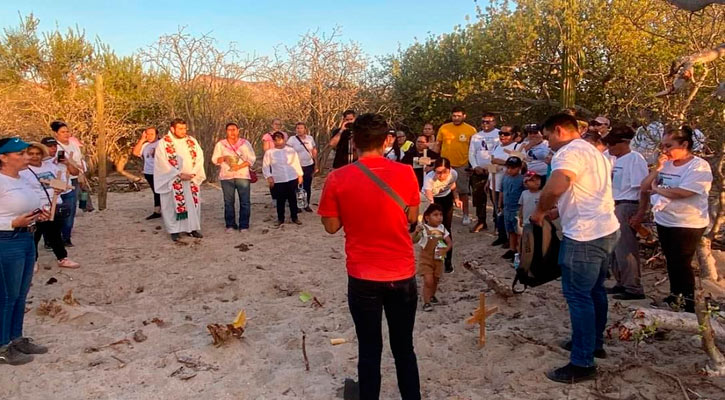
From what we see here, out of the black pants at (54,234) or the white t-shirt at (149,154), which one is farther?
the white t-shirt at (149,154)

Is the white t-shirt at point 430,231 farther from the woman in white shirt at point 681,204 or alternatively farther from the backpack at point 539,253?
the woman in white shirt at point 681,204

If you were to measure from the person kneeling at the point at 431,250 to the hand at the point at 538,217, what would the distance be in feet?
5.43

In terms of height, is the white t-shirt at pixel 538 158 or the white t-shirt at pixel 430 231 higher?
the white t-shirt at pixel 538 158

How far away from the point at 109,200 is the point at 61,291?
6.48m

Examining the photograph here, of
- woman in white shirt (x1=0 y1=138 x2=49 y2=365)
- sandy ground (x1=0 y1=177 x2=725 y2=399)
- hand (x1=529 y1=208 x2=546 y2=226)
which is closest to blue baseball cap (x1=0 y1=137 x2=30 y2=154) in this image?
woman in white shirt (x1=0 y1=138 x2=49 y2=365)

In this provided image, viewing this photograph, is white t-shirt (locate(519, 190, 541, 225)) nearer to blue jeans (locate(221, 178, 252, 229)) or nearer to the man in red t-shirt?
the man in red t-shirt

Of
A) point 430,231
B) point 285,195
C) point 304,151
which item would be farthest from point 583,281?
point 304,151

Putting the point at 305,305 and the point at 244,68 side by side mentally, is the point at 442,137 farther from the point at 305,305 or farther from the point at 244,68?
the point at 244,68

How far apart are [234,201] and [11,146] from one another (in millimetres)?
4738

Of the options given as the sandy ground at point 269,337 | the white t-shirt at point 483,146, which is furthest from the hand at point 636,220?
the white t-shirt at point 483,146

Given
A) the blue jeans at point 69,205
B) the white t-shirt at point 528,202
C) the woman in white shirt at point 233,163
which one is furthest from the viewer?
the woman in white shirt at point 233,163

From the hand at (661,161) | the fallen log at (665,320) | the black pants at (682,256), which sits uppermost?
the hand at (661,161)

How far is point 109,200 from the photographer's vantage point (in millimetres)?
12258

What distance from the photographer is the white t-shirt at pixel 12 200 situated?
409 centimetres
